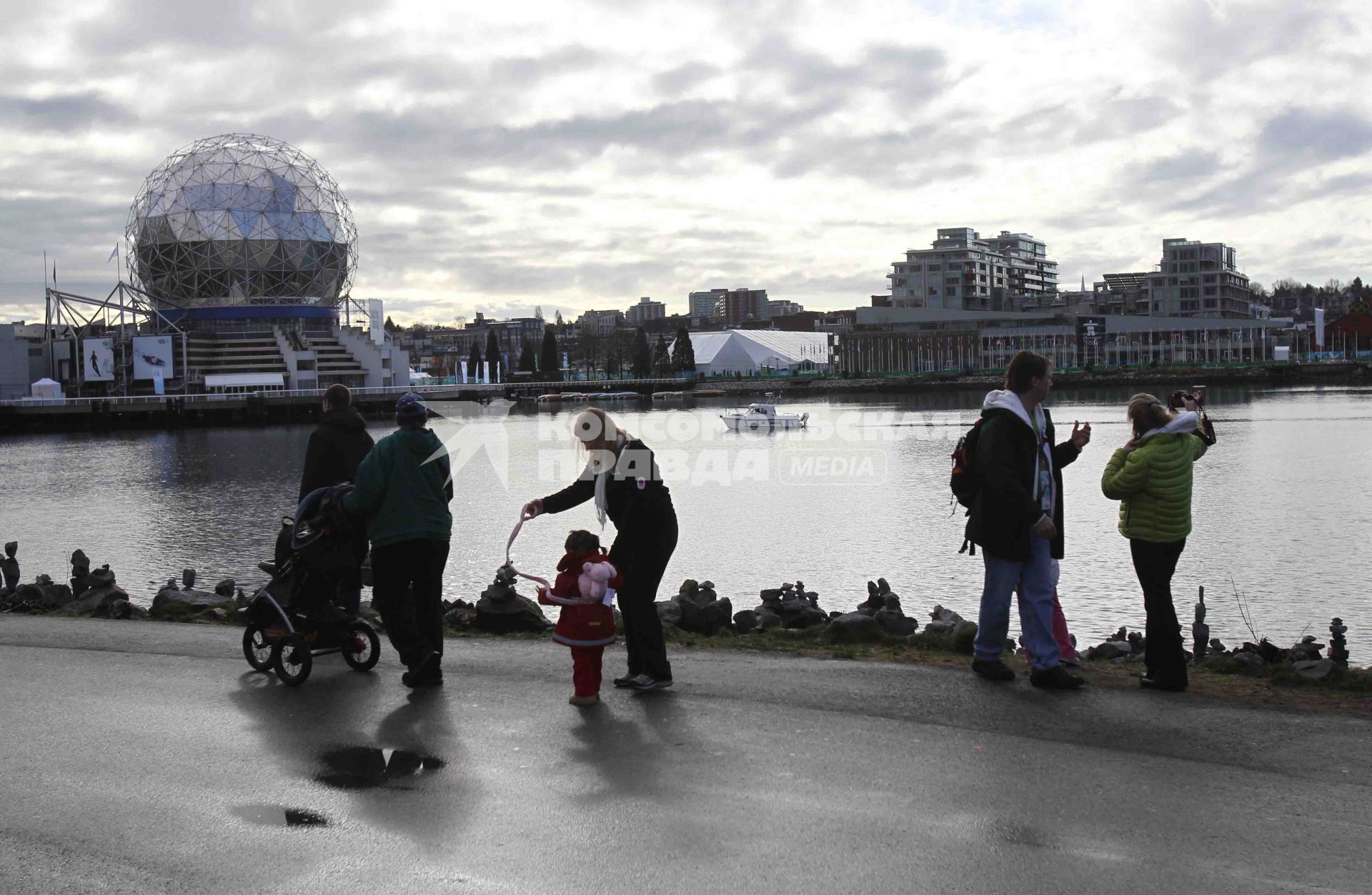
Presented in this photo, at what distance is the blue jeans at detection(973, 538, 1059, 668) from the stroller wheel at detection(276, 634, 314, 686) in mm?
5004

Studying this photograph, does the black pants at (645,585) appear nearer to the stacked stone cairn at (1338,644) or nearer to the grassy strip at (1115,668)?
the grassy strip at (1115,668)

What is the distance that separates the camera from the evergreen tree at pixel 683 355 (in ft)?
589

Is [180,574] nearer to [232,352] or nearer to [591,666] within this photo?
[591,666]

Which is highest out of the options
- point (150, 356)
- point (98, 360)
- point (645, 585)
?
point (150, 356)

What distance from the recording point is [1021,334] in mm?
175875

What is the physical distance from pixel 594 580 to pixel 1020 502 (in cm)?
296

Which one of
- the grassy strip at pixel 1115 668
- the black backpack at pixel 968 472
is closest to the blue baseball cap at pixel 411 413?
the grassy strip at pixel 1115 668

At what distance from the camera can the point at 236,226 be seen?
116750 mm

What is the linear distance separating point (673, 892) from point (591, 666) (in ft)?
10.5

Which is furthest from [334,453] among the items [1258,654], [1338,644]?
[1338,644]

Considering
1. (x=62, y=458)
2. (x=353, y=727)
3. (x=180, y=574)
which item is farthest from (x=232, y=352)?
(x=353, y=727)

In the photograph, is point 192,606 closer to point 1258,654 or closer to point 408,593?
point 408,593

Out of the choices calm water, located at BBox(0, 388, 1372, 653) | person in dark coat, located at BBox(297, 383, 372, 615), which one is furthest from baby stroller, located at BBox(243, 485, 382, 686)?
calm water, located at BBox(0, 388, 1372, 653)

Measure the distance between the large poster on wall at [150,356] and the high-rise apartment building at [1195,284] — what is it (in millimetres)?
135798
